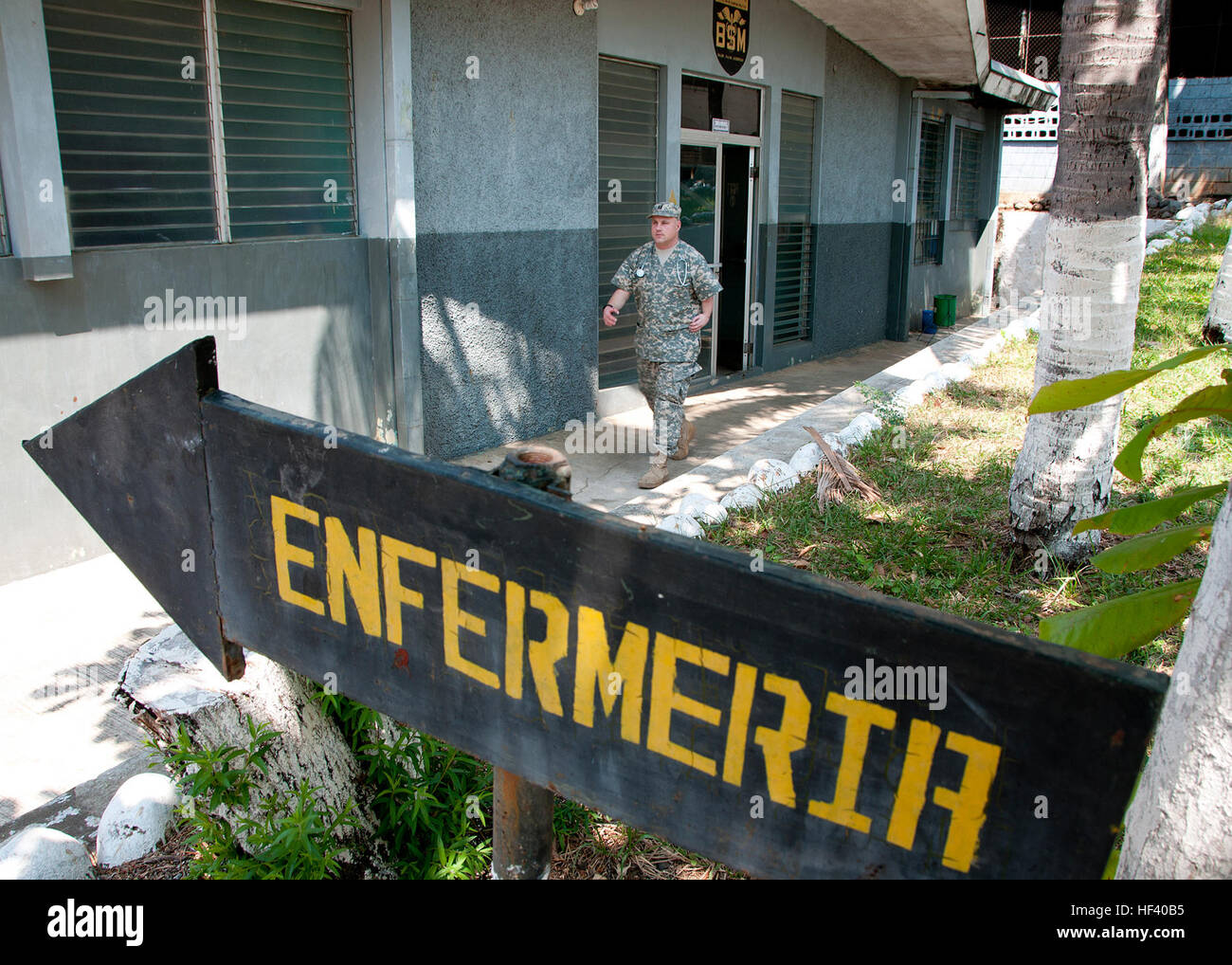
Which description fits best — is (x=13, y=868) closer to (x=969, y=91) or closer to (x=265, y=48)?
(x=265, y=48)

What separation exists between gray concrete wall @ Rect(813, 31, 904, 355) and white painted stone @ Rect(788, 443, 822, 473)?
658 cm

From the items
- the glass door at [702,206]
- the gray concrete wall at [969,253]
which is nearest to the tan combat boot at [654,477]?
the glass door at [702,206]

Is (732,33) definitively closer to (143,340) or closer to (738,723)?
(143,340)

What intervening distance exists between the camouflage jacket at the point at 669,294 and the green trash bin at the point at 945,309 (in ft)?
31.3

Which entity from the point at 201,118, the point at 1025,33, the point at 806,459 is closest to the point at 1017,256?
the point at 1025,33

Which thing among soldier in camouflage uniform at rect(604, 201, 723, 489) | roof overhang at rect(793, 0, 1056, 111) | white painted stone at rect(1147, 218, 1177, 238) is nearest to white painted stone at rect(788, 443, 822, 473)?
soldier in camouflage uniform at rect(604, 201, 723, 489)

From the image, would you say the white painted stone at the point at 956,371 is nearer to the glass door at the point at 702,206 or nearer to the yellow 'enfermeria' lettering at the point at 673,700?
the glass door at the point at 702,206

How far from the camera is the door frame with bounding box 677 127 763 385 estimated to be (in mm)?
10125

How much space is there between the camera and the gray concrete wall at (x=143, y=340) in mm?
4969

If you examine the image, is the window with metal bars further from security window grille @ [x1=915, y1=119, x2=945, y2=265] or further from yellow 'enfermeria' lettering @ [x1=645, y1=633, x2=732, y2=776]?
security window grille @ [x1=915, y1=119, x2=945, y2=265]

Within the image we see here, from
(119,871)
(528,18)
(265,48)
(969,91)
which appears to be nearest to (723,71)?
(528,18)

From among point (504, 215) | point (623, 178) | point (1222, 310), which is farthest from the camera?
point (623, 178)

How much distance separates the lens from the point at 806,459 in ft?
20.3

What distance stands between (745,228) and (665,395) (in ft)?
14.1
